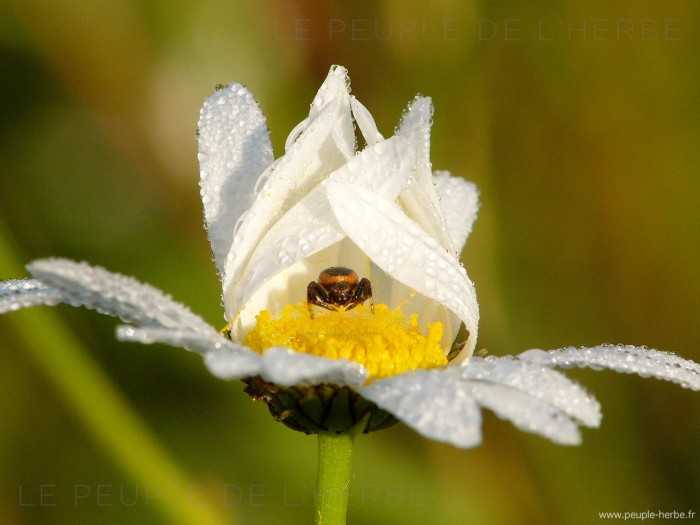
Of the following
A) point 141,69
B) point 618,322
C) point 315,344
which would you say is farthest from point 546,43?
point 315,344

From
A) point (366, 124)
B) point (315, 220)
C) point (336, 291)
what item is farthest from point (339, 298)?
point (366, 124)

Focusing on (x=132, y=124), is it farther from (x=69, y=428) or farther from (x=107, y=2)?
(x=69, y=428)

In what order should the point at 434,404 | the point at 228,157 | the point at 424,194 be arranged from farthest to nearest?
the point at 228,157 → the point at 424,194 → the point at 434,404

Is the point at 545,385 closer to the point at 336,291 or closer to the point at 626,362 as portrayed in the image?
the point at 626,362

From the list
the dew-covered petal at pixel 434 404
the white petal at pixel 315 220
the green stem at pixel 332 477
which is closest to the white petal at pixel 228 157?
the white petal at pixel 315 220

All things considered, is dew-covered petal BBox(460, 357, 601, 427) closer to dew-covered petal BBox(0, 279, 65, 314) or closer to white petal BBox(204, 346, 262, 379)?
white petal BBox(204, 346, 262, 379)

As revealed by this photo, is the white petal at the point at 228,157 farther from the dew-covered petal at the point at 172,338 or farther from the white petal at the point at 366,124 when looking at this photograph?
the dew-covered petal at the point at 172,338

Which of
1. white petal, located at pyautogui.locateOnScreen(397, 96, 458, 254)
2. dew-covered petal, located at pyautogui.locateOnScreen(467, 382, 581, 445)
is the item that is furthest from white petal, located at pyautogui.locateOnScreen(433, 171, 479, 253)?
dew-covered petal, located at pyautogui.locateOnScreen(467, 382, 581, 445)
